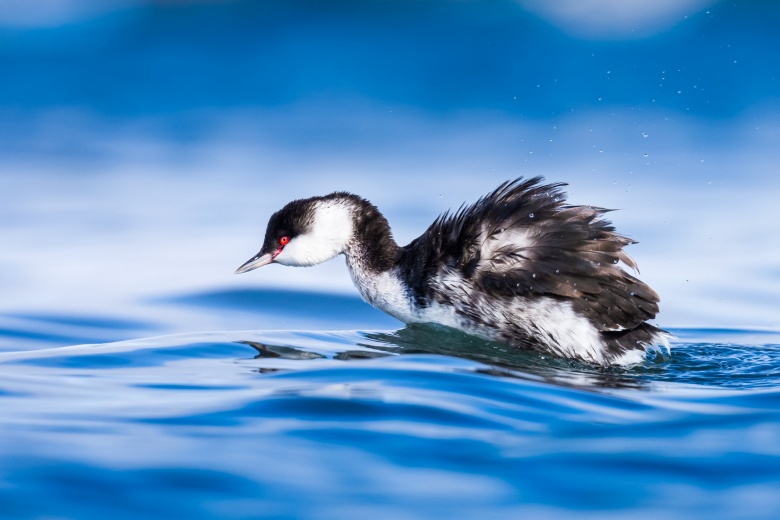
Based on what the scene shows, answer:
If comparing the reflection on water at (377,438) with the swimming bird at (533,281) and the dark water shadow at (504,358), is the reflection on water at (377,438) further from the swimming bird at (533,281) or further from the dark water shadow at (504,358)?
the swimming bird at (533,281)

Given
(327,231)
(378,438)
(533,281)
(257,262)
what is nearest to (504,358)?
(533,281)

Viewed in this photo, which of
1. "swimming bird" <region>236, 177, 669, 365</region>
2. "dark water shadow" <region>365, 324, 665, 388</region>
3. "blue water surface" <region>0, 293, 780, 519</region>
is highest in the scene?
"swimming bird" <region>236, 177, 669, 365</region>

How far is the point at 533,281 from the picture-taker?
240 inches

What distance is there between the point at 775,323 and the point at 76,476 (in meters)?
5.23

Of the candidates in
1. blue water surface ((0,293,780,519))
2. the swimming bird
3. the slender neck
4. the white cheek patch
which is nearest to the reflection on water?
blue water surface ((0,293,780,519))

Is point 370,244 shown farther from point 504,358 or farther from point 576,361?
point 576,361

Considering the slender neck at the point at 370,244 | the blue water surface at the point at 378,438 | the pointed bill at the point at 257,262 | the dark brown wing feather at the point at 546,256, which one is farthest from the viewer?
the pointed bill at the point at 257,262

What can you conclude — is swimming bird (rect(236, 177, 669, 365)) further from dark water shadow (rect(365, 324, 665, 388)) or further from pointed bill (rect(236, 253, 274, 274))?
pointed bill (rect(236, 253, 274, 274))

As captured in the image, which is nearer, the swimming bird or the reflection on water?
the reflection on water

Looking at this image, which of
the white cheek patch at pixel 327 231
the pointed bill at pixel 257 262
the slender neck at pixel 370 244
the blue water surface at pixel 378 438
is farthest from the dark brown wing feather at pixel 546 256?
the pointed bill at pixel 257 262

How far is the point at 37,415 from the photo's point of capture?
444 cm

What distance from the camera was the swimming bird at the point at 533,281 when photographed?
609 cm

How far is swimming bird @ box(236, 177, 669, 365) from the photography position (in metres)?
6.09

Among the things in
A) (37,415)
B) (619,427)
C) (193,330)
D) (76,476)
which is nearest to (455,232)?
(193,330)
